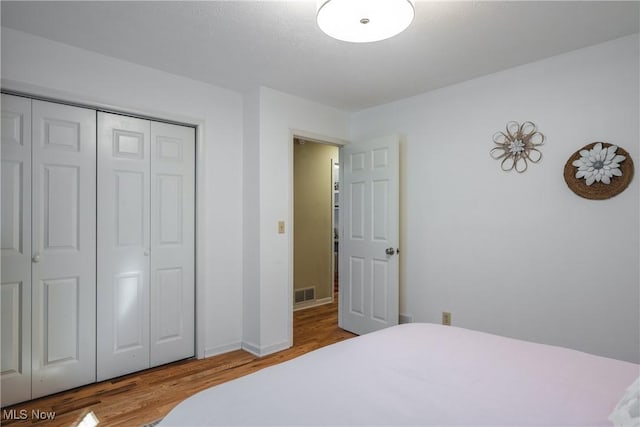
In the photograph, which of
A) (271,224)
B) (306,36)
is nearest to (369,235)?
(271,224)

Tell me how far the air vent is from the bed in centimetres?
331

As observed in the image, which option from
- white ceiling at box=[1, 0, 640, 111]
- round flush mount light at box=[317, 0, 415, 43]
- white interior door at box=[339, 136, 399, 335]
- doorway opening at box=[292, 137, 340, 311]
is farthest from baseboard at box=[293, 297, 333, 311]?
round flush mount light at box=[317, 0, 415, 43]

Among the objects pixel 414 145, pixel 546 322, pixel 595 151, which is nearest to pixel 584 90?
pixel 595 151

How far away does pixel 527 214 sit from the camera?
2.73 metres

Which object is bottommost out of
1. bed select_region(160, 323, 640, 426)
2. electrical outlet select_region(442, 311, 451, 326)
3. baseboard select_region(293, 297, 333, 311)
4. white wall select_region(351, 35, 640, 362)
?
baseboard select_region(293, 297, 333, 311)

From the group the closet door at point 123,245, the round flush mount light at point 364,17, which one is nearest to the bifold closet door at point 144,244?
the closet door at point 123,245

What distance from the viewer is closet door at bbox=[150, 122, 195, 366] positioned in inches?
114

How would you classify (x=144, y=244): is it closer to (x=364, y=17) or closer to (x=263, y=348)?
(x=263, y=348)

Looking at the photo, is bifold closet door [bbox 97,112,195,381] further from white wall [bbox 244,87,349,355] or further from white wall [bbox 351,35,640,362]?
white wall [bbox 351,35,640,362]

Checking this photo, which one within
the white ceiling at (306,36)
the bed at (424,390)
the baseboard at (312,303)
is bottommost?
the baseboard at (312,303)

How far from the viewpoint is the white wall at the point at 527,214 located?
2.33m

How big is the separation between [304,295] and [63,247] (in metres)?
3.04

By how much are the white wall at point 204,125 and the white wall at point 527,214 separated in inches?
64.5

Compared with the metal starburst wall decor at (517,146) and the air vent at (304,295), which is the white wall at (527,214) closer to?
the metal starburst wall decor at (517,146)
